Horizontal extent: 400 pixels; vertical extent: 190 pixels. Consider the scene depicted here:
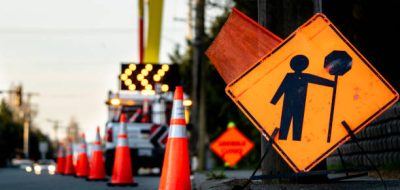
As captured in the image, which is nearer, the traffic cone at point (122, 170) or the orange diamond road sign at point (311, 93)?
the orange diamond road sign at point (311, 93)

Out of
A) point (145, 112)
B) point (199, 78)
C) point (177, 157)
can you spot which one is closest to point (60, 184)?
point (177, 157)

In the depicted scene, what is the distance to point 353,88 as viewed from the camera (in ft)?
24.0

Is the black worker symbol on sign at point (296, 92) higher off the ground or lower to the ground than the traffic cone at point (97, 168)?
higher

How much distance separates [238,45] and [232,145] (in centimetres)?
1777

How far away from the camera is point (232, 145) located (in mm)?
25500

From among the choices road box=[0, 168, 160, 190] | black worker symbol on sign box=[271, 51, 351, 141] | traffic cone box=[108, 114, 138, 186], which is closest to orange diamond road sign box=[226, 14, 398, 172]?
black worker symbol on sign box=[271, 51, 351, 141]

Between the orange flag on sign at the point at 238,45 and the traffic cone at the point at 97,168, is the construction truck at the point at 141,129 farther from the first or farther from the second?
the orange flag on sign at the point at 238,45

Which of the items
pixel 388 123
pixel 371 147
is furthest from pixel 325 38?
pixel 371 147

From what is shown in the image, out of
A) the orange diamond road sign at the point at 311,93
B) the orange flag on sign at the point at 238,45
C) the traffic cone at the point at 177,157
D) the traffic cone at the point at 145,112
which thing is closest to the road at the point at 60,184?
the traffic cone at the point at 177,157

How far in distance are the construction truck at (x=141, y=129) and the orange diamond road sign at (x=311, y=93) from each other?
10847 mm

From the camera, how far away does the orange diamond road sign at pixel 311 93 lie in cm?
716

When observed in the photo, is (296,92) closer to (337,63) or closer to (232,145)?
(337,63)

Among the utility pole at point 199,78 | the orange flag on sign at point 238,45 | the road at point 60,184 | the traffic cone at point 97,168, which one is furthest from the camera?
the utility pole at point 199,78

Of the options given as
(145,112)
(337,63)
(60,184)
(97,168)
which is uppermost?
(337,63)
